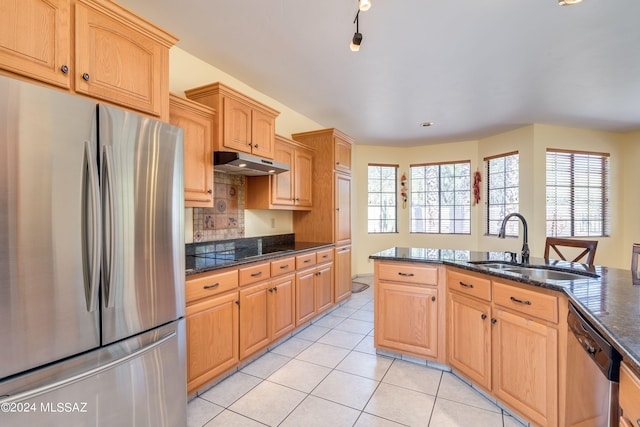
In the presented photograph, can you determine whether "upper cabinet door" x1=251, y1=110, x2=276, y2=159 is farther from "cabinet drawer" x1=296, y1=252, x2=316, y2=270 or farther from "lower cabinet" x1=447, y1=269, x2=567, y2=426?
"lower cabinet" x1=447, y1=269, x2=567, y2=426

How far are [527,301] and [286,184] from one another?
2.52m

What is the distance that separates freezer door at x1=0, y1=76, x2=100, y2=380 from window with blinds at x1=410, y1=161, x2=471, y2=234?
5652 millimetres

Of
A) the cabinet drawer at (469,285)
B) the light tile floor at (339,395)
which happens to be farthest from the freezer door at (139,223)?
the cabinet drawer at (469,285)

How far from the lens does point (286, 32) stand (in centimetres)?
225

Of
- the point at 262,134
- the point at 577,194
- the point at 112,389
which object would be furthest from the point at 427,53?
the point at 577,194

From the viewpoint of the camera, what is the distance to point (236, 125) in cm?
258

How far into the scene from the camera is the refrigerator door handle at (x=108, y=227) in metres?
1.30

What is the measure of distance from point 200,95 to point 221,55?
0.46 m

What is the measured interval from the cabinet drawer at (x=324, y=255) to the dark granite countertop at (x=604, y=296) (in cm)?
128

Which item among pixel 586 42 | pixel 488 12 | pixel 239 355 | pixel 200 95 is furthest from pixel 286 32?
pixel 239 355

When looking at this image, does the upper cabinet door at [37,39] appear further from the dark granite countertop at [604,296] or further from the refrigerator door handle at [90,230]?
the dark granite countertop at [604,296]

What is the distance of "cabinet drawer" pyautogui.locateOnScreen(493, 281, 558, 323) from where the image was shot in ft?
5.20

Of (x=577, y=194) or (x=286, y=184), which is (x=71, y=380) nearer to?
(x=286, y=184)

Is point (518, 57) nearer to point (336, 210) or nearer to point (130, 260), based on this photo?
point (336, 210)
